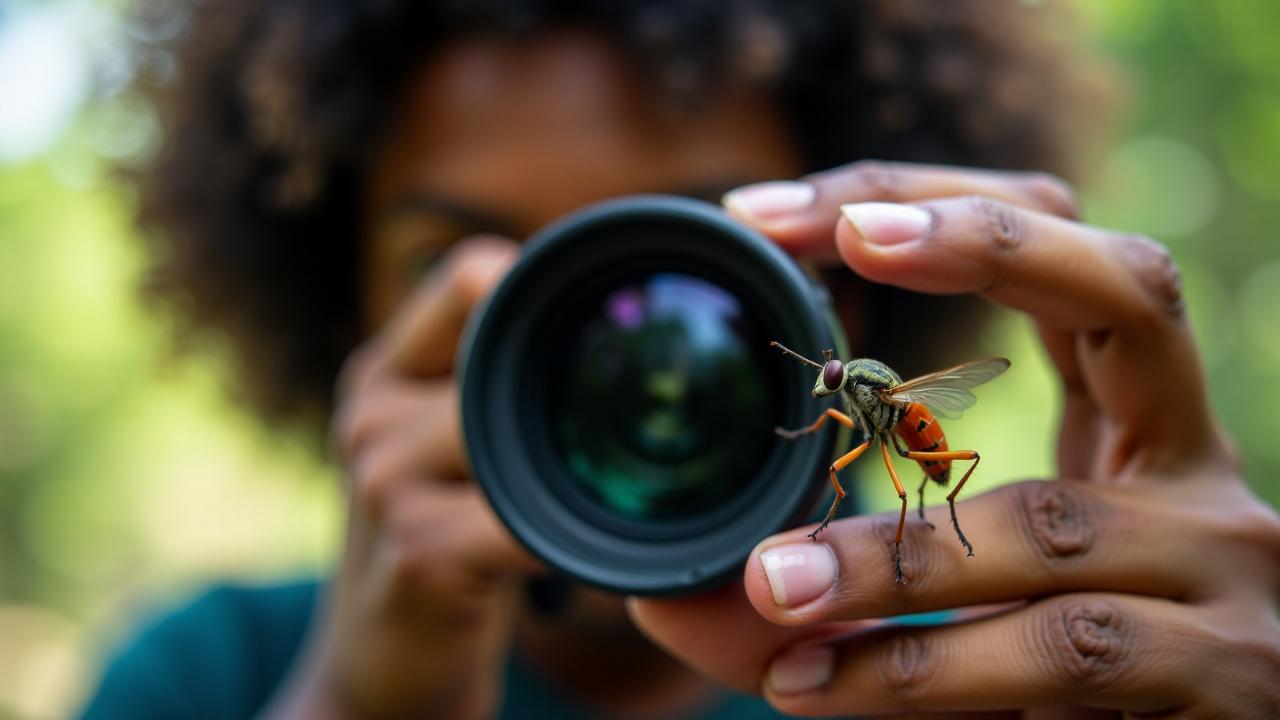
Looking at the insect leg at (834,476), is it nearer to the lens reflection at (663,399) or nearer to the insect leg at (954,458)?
the insect leg at (954,458)

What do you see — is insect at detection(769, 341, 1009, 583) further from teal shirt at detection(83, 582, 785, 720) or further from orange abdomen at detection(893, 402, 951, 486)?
teal shirt at detection(83, 582, 785, 720)

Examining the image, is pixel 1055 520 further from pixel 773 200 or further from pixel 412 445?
pixel 412 445

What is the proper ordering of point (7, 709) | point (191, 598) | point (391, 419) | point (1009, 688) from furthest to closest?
point (7, 709)
point (191, 598)
point (391, 419)
point (1009, 688)

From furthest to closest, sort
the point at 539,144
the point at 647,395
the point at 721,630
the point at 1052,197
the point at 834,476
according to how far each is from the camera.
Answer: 1. the point at 539,144
2. the point at 647,395
3. the point at 1052,197
4. the point at 721,630
5. the point at 834,476

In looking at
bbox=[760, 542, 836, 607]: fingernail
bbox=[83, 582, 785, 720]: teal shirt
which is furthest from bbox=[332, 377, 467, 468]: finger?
bbox=[83, 582, 785, 720]: teal shirt

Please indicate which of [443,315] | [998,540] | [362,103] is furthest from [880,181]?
[362,103]

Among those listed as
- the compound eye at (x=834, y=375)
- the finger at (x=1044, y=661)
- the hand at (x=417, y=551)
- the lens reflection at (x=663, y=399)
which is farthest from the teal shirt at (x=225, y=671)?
the compound eye at (x=834, y=375)

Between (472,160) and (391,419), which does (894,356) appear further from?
(391,419)

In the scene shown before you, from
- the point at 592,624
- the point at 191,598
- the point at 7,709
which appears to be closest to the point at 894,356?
the point at 592,624
